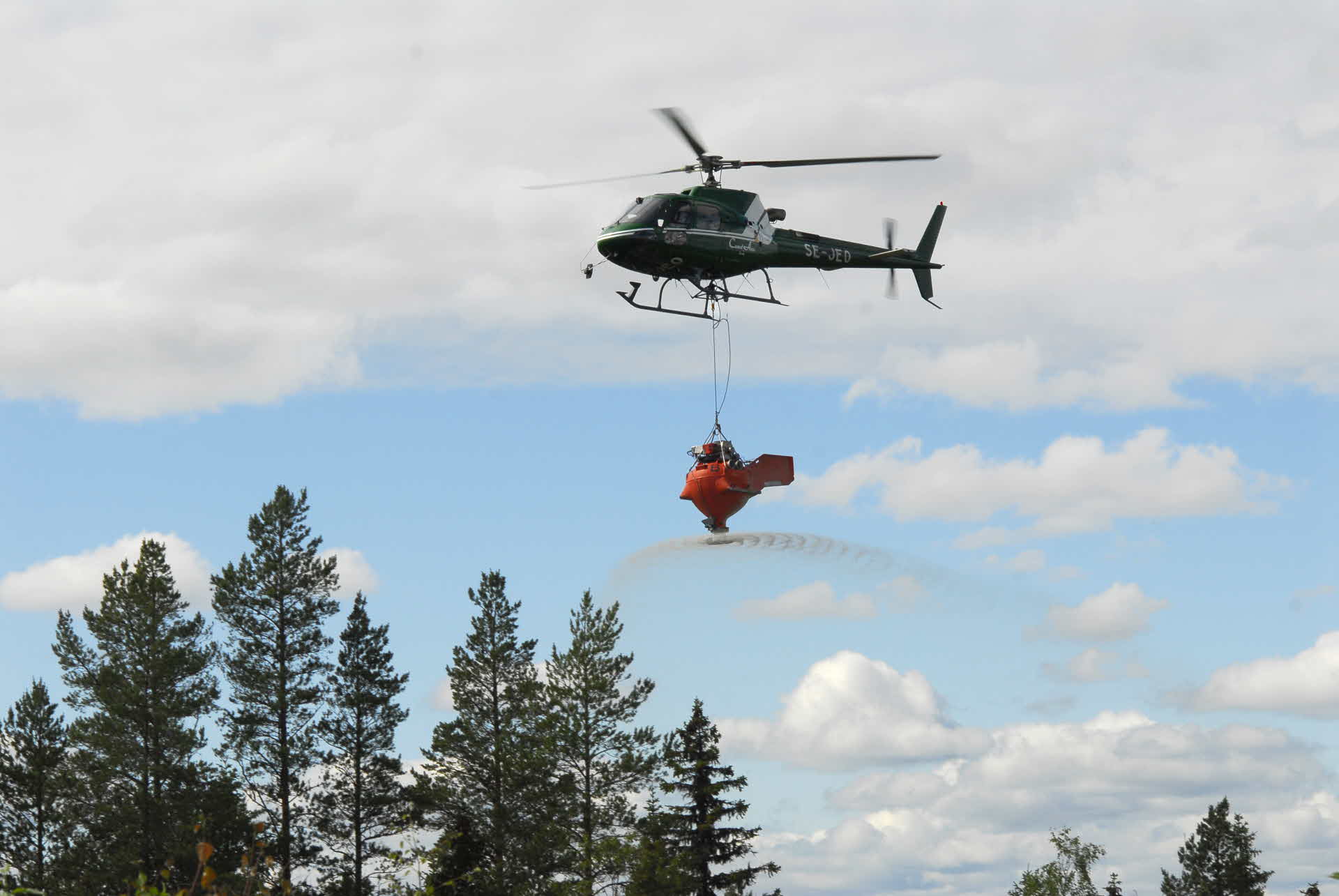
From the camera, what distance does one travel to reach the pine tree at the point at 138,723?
53.3m

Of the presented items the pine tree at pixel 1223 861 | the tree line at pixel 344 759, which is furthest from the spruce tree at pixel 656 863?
the pine tree at pixel 1223 861

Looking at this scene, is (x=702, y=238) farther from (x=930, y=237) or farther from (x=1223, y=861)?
(x=1223, y=861)

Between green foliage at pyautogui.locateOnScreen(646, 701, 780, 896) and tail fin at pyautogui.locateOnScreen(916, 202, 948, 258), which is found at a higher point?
tail fin at pyautogui.locateOnScreen(916, 202, 948, 258)

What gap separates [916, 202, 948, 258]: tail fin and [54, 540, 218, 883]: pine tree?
28057 millimetres

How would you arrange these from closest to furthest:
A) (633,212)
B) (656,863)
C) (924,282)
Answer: (633,212) → (924,282) → (656,863)

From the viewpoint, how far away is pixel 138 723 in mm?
54375

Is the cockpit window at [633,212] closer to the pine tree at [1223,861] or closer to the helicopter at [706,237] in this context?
the helicopter at [706,237]

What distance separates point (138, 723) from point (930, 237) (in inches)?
1228

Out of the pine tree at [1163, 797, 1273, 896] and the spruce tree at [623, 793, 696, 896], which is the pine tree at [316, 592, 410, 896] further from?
the pine tree at [1163, 797, 1273, 896]

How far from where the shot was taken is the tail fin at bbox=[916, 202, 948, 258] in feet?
159

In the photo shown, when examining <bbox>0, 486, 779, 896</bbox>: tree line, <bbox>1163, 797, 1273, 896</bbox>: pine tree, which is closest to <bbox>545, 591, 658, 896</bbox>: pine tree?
<bbox>0, 486, 779, 896</bbox>: tree line

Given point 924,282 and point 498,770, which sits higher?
point 924,282

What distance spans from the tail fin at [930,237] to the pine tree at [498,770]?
846 inches

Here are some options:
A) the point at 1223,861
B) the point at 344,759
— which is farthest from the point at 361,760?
the point at 1223,861
